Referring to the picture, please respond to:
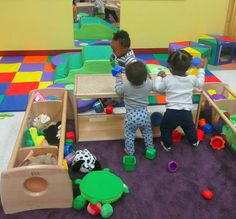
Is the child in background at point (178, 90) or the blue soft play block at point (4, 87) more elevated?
the child in background at point (178, 90)

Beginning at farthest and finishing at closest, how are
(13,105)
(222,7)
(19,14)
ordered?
(222,7) → (19,14) → (13,105)

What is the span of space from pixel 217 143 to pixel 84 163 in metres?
0.97

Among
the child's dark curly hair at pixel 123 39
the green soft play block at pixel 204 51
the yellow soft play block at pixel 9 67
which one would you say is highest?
the child's dark curly hair at pixel 123 39

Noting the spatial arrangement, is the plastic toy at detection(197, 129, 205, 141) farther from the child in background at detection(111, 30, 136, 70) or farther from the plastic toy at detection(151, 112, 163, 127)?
the child in background at detection(111, 30, 136, 70)

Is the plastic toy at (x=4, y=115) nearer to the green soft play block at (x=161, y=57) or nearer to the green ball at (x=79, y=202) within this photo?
the green ball at (x=79, y=202)

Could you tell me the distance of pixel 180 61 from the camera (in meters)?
2.00

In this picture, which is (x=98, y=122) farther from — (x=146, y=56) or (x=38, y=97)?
(x=146, y=56)

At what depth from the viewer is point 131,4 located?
12.6 feet

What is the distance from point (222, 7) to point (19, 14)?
101 inches

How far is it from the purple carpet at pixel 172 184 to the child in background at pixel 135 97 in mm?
173

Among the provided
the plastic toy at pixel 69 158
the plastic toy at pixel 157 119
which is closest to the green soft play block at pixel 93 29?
the plastic toy at pixel 157 119

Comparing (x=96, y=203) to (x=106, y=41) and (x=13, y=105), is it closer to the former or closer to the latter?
(x=13, y=105)

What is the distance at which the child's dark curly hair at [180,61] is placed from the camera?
78.2 inches

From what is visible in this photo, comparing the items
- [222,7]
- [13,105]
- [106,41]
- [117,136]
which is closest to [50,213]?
[117,136]
